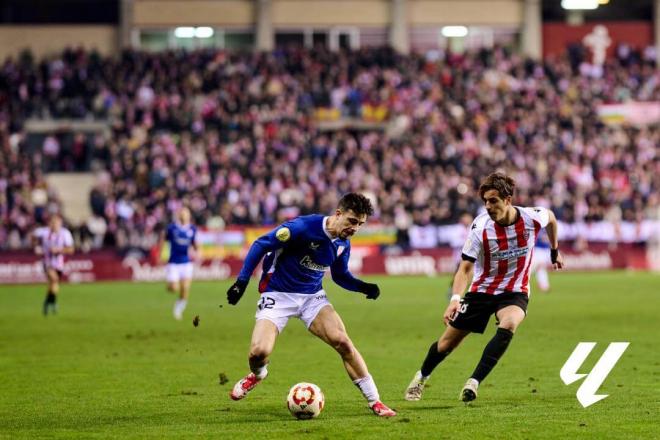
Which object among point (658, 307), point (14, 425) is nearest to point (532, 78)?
point (658, 307)

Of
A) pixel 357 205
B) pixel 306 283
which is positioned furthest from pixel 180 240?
pixel 357 205

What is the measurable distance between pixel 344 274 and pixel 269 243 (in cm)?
98

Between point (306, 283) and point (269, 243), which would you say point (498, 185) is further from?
point (269, 243)

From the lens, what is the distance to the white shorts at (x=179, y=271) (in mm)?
24484

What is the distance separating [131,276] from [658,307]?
19.2 metres

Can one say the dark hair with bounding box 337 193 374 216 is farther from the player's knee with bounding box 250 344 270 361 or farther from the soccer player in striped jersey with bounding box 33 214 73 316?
the soccer player in striped jersey with bounding box 33 214 73 316

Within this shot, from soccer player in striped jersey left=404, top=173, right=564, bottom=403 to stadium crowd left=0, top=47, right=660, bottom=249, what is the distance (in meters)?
27.6

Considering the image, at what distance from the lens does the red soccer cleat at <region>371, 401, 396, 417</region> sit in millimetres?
10750

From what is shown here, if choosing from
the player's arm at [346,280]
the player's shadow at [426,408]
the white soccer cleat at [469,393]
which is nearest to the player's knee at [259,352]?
the player's arm at [346,280]

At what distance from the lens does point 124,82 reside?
155 ft

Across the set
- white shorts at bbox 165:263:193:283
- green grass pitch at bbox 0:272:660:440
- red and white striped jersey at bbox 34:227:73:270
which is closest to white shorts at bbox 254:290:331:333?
green grass pitch at bbox 0:272:660:440

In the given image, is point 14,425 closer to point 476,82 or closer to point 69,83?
point 69,83

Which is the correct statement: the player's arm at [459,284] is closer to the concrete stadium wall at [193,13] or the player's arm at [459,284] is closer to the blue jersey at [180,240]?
the blue jersey at [180,240]

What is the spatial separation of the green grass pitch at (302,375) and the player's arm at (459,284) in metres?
0.98
